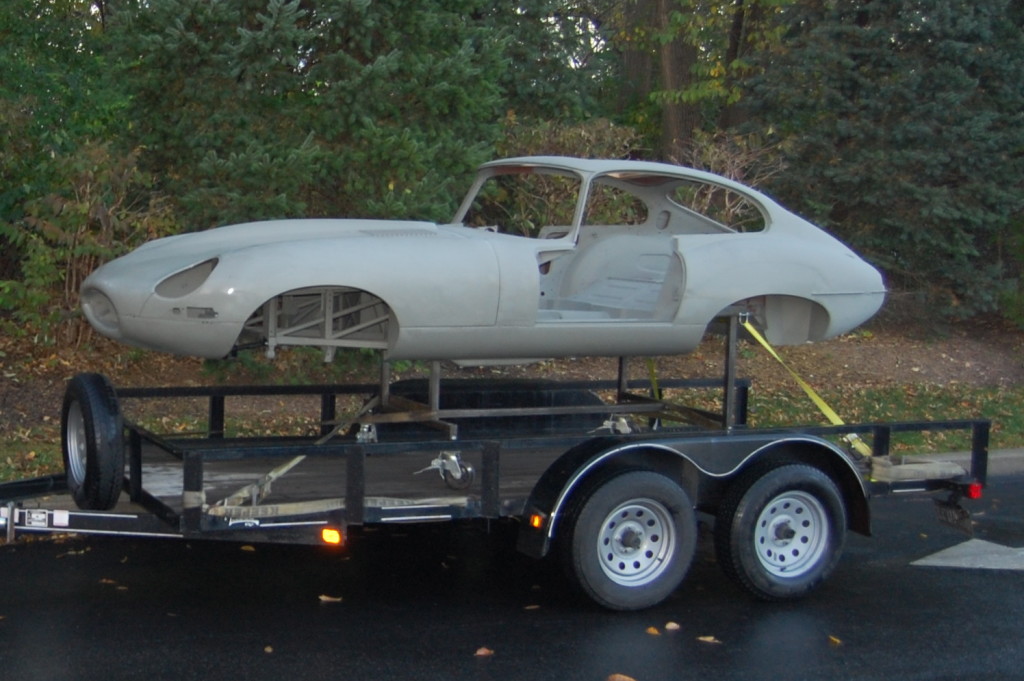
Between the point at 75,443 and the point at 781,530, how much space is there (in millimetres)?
3937

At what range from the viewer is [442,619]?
6.59 meters

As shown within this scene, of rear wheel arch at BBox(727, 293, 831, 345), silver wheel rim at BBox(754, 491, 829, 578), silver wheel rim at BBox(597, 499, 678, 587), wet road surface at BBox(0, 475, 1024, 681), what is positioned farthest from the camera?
rear wheel arch at BBox(727, 293, 831, 345)

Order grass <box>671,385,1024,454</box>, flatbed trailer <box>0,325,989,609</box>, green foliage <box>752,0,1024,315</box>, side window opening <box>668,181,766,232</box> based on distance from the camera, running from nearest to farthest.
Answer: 1. flatbed trailer <box>0,325,989,609</box>
2. grass <box>671,385,1024,454</box>
3. side window opening <box>668,181,766,232</box>
4. green foliage <box>752,0,1024,315</box>

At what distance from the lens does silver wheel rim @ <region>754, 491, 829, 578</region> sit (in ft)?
23.0

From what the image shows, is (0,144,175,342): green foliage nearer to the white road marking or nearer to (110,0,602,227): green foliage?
(110,0,602,227): green foliage

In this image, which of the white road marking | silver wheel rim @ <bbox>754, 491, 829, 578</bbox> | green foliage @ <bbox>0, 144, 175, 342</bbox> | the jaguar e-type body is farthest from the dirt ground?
silver wheel rim @ <bbox>754, 491, 829, 578</bbox>

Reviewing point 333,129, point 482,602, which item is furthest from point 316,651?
point 333,129

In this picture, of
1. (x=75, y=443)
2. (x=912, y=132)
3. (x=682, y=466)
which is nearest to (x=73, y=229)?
(x=75, y=443)

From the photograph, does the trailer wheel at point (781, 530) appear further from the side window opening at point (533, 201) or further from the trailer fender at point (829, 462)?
the side window opening at point (533, 201)

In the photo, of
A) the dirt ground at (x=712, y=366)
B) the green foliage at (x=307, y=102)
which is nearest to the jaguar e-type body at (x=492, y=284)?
the green foliage at (x=307, y=102)

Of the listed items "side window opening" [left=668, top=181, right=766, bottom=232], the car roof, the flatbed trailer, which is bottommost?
the flatbed trailer

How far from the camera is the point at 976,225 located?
16.6 m

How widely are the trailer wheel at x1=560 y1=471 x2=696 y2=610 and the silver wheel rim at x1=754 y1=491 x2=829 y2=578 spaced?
50 cm

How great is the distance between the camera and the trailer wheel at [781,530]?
6.91 m
